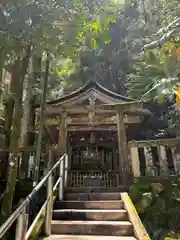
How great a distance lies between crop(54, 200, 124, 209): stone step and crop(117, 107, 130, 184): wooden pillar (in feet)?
5.17

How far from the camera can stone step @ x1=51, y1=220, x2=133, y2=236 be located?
189 inches

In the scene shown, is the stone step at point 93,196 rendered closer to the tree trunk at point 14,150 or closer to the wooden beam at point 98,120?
the tree trunk at point 14,150

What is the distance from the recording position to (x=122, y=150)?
8.31 m

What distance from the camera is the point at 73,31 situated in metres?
6.05

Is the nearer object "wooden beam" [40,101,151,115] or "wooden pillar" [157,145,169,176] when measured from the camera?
"wooden pillar" [157,145,169,176]

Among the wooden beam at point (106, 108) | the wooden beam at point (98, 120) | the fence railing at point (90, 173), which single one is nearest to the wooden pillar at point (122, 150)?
the wooden beam at point (106, 108)

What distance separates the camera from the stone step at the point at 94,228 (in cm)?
481

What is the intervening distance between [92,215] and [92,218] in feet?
0.23

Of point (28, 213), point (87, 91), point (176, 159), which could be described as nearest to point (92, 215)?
point (28, 213)

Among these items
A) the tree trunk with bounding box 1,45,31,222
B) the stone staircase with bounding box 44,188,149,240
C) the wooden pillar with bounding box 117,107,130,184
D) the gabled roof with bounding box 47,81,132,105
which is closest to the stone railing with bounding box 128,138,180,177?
the wooden pillar with bounding box 117,107,130,184

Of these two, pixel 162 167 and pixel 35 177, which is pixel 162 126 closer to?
pixel 162 167

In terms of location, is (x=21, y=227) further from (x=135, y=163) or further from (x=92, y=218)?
(x=135, y=163)

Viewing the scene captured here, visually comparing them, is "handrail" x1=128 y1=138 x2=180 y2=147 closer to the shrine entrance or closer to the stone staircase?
the stone staircase

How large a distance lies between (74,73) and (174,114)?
11.8m
